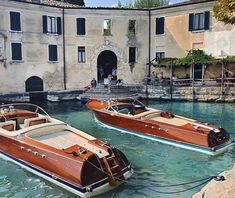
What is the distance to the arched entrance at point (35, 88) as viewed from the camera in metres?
25.8

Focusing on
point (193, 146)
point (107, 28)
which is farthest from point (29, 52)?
point (193, 146)

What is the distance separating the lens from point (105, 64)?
30.7 m

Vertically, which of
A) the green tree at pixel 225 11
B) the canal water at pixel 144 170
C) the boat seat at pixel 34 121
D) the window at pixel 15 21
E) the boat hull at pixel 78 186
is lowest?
the canal water at pixel 144 170

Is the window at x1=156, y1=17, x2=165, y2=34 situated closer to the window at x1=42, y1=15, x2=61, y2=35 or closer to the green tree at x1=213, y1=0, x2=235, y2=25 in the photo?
the window at x1=42, y1=15, x2=61, y2=35

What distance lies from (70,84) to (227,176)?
22.6 m

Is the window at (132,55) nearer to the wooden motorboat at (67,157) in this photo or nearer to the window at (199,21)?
the window at (199,21)

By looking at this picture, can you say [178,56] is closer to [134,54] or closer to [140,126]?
[134,54]

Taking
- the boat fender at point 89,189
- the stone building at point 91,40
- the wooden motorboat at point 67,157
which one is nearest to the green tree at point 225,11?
the wooden motorboat at point 67,157

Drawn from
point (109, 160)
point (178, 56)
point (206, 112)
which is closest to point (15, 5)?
point (178, 56)

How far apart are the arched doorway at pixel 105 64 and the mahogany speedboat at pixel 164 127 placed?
46.5ft

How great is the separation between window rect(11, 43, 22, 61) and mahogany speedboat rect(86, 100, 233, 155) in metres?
11.7

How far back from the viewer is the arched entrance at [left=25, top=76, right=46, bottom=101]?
25.8 meters


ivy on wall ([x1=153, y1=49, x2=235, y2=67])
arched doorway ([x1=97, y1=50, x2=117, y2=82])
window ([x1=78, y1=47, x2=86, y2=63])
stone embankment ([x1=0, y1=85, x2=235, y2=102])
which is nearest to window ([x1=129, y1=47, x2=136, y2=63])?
arched doorway ([x1=97, y1=50, x2=117, y2=82])

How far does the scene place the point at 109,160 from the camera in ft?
26.8
